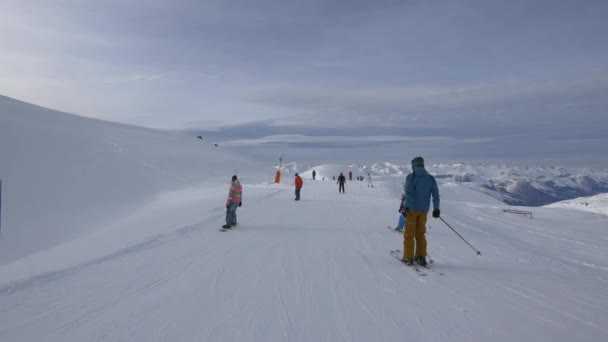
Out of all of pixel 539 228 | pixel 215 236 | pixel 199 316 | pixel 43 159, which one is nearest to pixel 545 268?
pixel 199 316

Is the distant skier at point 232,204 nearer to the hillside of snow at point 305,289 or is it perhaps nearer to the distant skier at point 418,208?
the hillside of snow at point 305,289

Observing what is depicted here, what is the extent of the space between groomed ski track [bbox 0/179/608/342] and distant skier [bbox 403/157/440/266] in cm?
45

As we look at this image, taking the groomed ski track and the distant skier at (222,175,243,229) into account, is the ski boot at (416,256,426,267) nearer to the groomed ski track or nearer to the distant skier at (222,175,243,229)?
the groomed ski track

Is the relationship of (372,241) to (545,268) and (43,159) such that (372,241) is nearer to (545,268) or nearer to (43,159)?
(545,268)

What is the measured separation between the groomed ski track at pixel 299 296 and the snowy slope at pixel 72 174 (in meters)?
14.1

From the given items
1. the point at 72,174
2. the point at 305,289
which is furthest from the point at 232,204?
the point at 72,174

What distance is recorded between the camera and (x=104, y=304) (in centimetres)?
454

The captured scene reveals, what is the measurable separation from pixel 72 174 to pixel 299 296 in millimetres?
30581

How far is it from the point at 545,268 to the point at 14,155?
36.8m

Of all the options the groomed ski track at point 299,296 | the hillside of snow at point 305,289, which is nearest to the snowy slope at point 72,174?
the hillside of snow at point 305,289

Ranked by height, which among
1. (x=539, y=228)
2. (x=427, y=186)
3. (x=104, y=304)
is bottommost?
(x=539, y=228)

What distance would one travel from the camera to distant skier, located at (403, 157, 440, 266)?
670 centimetres

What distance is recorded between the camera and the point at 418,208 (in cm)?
668

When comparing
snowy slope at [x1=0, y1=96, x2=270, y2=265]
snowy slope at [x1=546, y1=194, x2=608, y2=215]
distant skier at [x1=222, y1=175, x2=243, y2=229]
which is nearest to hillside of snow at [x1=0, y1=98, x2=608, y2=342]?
distant skier at [x1=222, y1=175, x2=243, y2=229]
